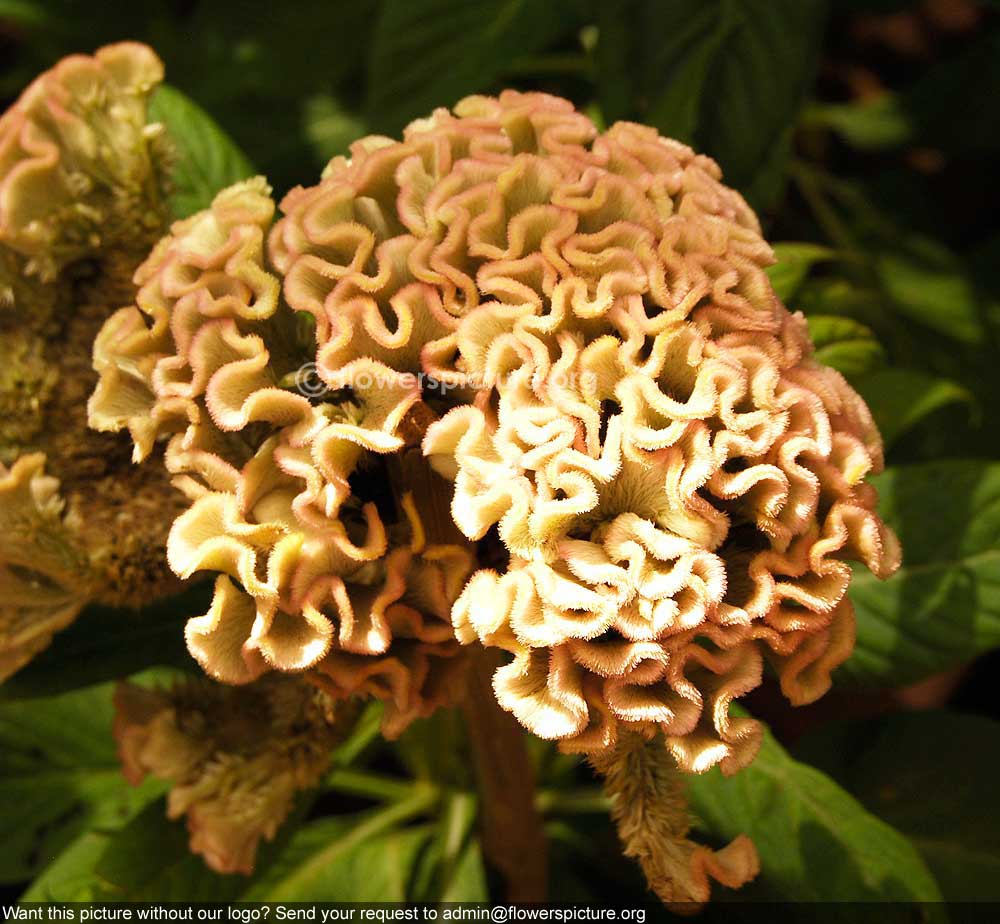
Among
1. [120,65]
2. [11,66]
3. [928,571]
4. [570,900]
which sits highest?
[120,65]

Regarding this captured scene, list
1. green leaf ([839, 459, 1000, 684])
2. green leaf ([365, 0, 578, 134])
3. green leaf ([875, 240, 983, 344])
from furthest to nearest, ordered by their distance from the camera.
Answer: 1. green leaf ([875, 240, 983, 344])
2. green leaf ([365, 0, 578, 134])
3. green leaf ([839, 459, 1000, 684])

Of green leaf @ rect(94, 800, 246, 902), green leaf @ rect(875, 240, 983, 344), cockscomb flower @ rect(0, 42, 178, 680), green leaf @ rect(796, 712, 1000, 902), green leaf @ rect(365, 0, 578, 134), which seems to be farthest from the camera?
green leaf @ rect(875, 240, 983, 344)

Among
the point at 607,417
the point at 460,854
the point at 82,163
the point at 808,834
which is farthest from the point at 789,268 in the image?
the point at 460,854

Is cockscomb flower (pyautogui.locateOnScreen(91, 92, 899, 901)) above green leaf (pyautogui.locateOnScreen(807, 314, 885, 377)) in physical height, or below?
above

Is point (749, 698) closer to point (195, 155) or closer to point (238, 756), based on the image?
point (238, 756)

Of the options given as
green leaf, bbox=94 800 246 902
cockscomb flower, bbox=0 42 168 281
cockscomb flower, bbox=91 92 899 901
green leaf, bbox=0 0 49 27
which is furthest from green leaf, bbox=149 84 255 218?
green leaf, bbox=0 0 49 27

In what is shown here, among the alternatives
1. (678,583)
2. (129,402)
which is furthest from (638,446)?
(129,402)

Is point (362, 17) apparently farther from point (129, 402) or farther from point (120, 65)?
point (129, 402)

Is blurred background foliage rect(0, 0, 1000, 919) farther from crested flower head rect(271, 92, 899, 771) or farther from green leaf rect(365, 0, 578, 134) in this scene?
crested flower head rect(271, 92, 899, 771)
